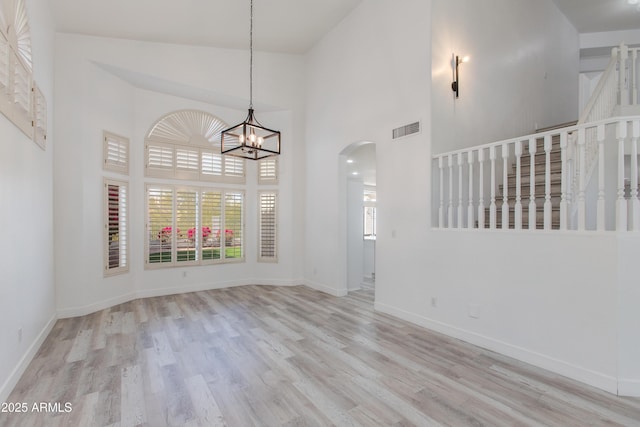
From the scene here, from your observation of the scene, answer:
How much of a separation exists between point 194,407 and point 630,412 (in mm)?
3280

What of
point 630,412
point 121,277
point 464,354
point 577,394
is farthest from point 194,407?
point 121,277

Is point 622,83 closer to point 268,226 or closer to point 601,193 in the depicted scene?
point 601,193

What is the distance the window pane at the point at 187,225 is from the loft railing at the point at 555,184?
15.0 feet

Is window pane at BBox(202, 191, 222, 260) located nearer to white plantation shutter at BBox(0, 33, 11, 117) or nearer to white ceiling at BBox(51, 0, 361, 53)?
white ceiling at BBox(51, 0, 361, 53)

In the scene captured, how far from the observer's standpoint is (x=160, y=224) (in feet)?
18.9

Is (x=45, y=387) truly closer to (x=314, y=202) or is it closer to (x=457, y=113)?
(x=314, y=202)

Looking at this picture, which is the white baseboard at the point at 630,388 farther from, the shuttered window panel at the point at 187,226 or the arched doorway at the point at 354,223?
the shuttered window panel at the point at 187,226

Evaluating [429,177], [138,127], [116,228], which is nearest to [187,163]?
[138,127]

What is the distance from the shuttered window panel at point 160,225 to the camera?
5.66 meters

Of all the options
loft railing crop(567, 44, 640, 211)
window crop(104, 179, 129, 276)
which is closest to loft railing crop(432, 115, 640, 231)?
loft railing crop(567, 44, 640, 211)

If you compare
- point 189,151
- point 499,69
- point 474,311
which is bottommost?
point 474,311

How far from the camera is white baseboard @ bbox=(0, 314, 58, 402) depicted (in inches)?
95.9

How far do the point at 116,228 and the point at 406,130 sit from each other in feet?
16.5

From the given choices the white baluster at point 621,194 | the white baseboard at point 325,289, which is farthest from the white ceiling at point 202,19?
the white baseboard at point 325,289
